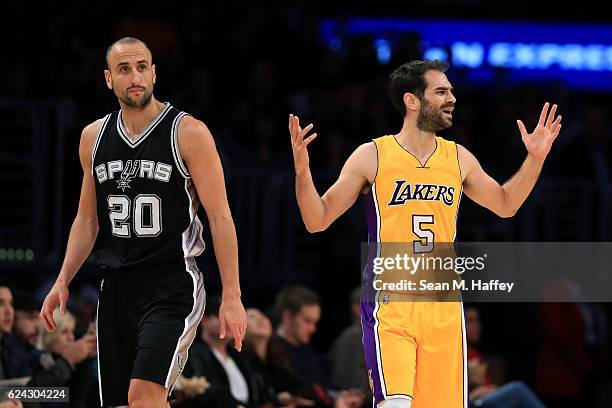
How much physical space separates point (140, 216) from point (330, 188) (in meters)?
1.15

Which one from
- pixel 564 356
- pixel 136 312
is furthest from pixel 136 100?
pixel 564 356

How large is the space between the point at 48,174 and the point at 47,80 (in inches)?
56.8

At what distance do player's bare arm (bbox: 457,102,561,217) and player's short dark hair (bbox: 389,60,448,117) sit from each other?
44 centimetres

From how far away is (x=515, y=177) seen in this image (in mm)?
7453

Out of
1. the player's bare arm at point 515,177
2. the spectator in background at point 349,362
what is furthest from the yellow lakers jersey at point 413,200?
the spectator in background at point 349,362

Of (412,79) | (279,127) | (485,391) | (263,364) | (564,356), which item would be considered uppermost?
(279,127)

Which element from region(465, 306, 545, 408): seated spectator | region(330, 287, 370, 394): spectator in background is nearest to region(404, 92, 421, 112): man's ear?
region(330, 287, 370, 394): spectator in background

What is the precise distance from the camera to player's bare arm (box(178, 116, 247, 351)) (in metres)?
6.49

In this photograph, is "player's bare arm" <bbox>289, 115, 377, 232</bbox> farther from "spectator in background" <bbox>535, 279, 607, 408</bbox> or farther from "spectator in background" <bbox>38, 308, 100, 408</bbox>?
"spectator in background" <bbox>535, 279, 607, 408</bbox>

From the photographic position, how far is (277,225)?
12.3 m

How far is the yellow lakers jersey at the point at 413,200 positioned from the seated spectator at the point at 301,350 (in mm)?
3120

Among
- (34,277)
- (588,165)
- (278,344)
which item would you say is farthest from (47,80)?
(588,165)

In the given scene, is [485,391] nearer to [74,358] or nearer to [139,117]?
[74,358]

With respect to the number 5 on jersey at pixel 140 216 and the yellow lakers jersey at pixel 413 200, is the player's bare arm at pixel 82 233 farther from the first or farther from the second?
the yellow lakers jersey at pixel 413 200
